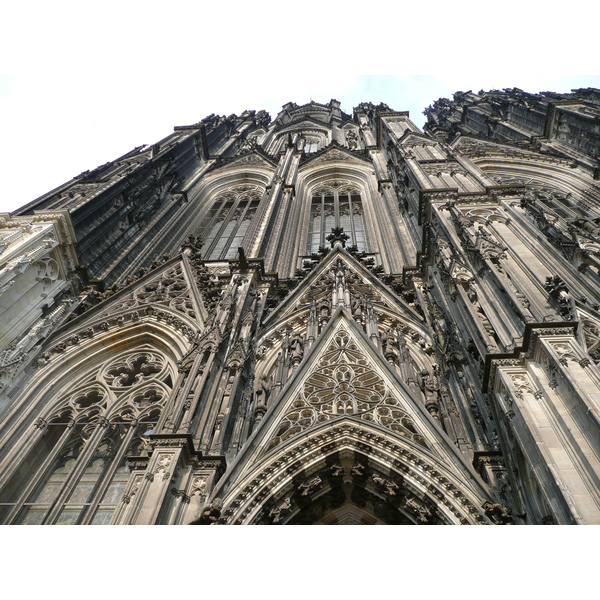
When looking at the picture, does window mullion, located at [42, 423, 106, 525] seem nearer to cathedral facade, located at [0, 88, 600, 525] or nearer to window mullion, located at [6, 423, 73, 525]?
cathedral facade, located at [0, 88, 600, 525]

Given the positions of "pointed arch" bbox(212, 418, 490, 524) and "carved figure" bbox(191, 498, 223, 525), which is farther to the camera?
"pointed arch" bbox(212, 418, 490, 524)

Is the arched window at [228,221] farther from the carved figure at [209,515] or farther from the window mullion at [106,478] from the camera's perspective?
the carved figure at [209,515]

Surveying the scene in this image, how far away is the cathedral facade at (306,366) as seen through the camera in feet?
20.0

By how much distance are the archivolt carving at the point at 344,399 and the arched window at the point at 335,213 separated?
932 centimetres

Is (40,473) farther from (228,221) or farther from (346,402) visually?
(228,221)

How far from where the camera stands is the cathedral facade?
609 cm

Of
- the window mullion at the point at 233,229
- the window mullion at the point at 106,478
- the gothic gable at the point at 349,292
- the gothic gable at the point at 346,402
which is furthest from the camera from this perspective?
the window mullion at the point at 233,229

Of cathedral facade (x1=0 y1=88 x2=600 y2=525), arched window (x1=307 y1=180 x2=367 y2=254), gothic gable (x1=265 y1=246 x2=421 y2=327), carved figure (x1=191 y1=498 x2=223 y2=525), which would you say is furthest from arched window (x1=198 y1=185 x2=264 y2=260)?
carved figure (x1=191 y1=498 x2=223 y2=525)

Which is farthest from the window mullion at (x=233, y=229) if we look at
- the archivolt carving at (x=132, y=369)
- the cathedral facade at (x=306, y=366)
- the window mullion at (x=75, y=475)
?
the window mullion at (x=75, y=475)

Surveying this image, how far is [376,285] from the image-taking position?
1305cm

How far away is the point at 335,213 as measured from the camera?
21.7 meters

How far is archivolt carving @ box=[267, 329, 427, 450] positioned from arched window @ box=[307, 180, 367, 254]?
932cm

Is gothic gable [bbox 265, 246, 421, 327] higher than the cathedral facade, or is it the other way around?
gothic gable [bbox 265, 246, 421, 327]

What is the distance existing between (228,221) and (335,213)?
4.29 meters
